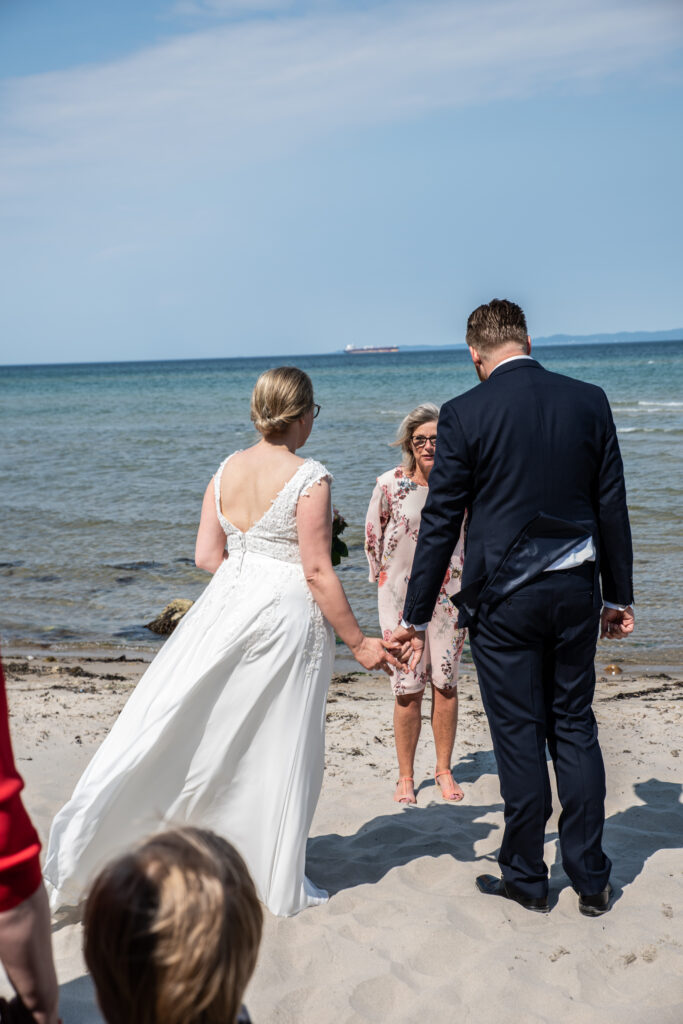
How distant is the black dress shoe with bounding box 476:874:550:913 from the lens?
368 centimetres

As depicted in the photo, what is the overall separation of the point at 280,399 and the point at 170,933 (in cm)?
247

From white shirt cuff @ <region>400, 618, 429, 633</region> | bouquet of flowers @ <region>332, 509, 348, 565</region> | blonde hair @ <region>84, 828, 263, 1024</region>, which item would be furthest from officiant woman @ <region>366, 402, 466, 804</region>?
blonde hair @ <region>84, 828, 263, 1024</region>

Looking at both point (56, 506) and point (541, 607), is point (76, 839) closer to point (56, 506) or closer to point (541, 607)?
point (541, 607)

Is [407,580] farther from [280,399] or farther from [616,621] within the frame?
[280,399]

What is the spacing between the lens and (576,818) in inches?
143

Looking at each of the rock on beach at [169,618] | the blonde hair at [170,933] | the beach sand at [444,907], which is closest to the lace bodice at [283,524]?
the beach sand at [444,907]

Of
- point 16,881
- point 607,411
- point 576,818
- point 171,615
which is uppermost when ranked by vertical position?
point 607,411

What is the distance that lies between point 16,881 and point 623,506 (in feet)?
8.20

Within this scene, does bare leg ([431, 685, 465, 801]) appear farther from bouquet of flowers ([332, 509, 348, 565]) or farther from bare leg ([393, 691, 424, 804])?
bouquet of flowers ([332, 509, 348, 565])

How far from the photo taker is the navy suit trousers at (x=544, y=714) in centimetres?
354

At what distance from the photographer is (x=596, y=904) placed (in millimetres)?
3619

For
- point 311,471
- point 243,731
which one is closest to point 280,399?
point 311,471

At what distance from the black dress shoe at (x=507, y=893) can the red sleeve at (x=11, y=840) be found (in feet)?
7.09

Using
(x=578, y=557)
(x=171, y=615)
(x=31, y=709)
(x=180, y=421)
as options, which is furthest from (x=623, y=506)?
(x=180, y=421)
